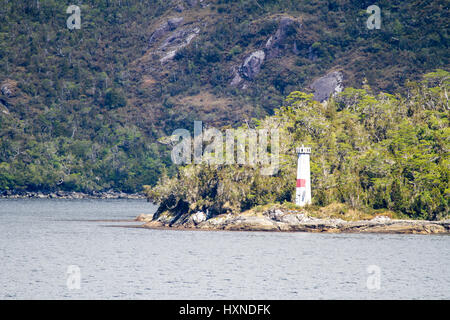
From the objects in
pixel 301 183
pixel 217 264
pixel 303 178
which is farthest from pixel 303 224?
pixel 217 264

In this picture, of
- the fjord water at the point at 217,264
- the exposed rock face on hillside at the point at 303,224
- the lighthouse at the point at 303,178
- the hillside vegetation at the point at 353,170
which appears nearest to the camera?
the fjord water at the point at 217,264

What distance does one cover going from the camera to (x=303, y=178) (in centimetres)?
7706

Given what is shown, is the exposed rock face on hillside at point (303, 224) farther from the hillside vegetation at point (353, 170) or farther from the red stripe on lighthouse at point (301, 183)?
the red stripe on lighthouse at point (301, 183)

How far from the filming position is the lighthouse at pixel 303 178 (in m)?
76.0

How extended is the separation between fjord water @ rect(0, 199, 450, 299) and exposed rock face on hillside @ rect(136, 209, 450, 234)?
849 mm

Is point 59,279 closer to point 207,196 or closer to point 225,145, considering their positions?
point 207,196

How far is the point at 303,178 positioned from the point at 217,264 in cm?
2044

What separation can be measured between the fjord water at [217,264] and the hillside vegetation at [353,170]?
3.91 meters

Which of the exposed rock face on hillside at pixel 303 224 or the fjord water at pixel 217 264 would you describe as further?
the exposed rock face on hillside at pixel 303 224

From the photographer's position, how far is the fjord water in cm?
4719

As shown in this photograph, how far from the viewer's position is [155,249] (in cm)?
6794

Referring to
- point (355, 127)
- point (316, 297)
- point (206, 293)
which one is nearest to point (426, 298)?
point (316, 297)

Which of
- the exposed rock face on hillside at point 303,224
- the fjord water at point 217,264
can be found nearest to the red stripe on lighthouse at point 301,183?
the exposed rock face on hillside at point 303,224

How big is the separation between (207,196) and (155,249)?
1700 cm
